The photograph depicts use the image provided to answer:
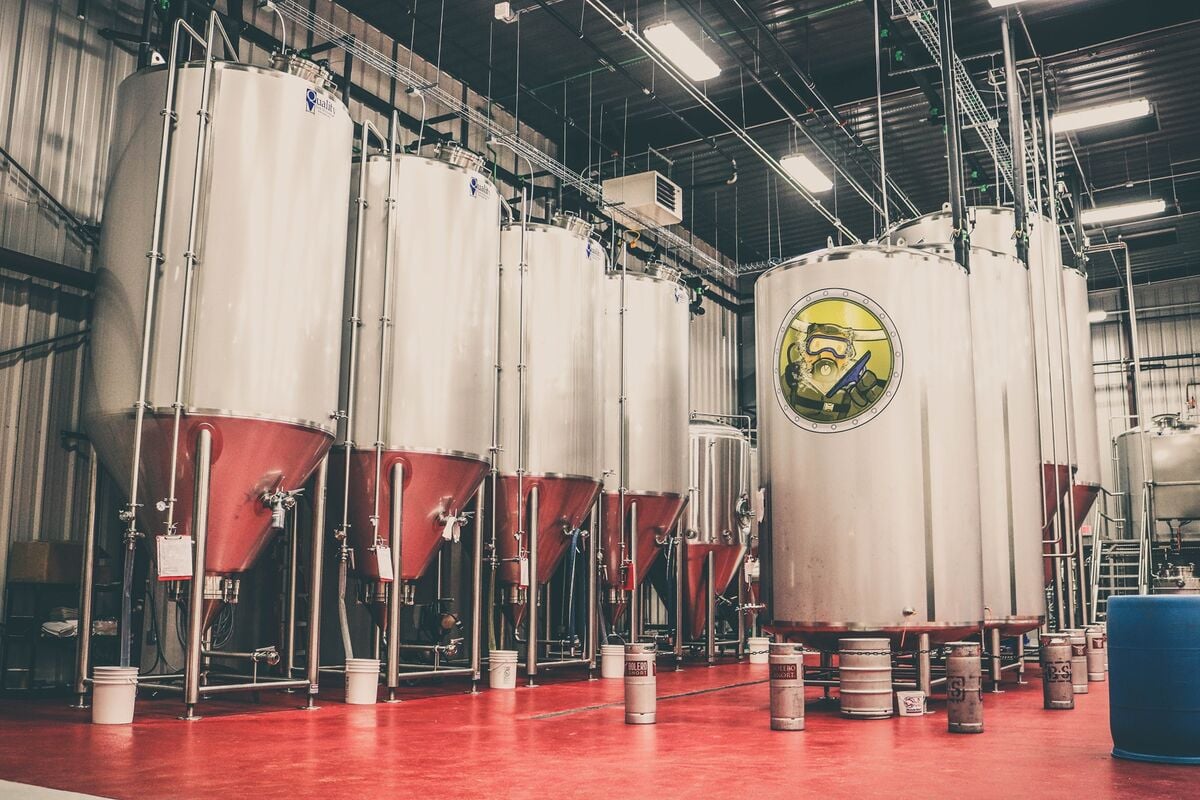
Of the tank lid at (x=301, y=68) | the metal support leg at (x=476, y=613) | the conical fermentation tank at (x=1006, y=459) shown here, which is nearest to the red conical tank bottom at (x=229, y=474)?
the metal support leg at (x=476, y=613)

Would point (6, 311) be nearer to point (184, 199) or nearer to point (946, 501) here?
point (184, 199)

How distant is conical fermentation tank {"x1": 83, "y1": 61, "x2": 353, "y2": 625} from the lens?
702 centimetres

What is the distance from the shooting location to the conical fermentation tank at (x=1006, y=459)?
923cm

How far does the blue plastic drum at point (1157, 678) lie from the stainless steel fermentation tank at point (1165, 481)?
1453cm

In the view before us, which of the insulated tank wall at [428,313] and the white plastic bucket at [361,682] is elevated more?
the insulated tank wall at [428,313]

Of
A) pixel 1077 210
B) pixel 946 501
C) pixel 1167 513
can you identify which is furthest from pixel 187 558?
pixel 1167 513

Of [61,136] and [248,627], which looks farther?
[248,627]

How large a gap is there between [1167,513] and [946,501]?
13740mm

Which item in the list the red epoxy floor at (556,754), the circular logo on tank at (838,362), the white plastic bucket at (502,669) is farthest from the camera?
the white plastic bucket at (502,669)

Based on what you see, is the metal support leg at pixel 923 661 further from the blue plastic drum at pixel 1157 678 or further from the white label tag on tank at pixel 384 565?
the white label tag on tank at pixel 384 565

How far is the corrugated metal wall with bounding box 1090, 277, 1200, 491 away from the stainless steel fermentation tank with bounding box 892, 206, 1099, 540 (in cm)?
1023

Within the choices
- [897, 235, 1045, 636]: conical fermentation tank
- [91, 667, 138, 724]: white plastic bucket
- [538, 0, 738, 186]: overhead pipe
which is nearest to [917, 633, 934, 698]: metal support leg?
[897, 235, 1045, 636]: conical fermentation tank

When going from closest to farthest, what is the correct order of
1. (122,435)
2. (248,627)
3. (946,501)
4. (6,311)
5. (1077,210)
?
(122,435)
(946,501)
(6,311)
(248,627)
(1077,210)

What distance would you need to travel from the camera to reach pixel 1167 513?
1883 centimetres
